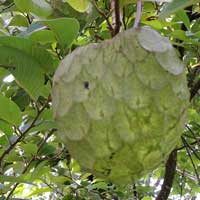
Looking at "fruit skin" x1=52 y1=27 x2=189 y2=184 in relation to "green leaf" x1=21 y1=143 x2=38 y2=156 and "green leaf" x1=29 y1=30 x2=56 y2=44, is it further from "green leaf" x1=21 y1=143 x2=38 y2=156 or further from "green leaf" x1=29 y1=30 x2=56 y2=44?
"green leaf" x1=21 y1=143 x2=38 y2=156

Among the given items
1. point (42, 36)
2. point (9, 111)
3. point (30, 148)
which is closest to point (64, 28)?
point (42, 36)

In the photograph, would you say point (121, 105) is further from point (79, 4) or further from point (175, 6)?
point (79, 4)

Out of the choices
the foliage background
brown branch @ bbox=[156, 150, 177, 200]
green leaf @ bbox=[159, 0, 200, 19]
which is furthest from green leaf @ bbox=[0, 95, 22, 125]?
brown branch @ bbox=[156, 150, 177, 200]

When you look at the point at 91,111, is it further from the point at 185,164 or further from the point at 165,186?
the point at 185,164

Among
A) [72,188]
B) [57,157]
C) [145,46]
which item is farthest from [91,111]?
[72,188]

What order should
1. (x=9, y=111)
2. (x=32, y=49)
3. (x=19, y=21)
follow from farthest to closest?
1. (x=19, y=21)
2. (x=9, y=111)
3. (x=32, y=49)

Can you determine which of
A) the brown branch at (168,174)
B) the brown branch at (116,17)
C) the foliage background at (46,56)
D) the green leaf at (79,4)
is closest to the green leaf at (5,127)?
the foliage background at (46,56)
